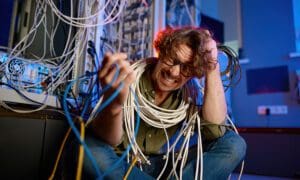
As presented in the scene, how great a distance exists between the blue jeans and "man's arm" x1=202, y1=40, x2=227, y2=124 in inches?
2.8

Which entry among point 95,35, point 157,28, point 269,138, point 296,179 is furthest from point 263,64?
point 95,35

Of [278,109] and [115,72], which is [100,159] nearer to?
[115,72]

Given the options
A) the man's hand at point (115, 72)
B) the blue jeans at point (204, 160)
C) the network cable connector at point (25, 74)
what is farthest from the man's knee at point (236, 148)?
the network cable connector at point (25, 74)

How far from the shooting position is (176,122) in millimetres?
912

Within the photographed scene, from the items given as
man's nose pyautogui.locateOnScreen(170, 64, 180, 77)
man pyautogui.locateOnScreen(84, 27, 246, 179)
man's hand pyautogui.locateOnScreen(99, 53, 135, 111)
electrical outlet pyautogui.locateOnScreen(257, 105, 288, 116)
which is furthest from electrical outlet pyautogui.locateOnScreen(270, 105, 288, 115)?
man's hand pyautogui.locateOnScreen(99, 53, 135, 111)

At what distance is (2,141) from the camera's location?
2.64 feet

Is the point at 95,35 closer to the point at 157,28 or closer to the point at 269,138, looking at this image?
the point at 157,28

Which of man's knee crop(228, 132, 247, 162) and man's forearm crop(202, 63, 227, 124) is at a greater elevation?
man's forearm crop(202, 63, 227, 124)

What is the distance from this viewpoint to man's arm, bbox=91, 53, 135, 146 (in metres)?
0.49

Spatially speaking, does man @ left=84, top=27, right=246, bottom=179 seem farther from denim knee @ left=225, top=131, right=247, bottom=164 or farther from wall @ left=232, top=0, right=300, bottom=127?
wall @ left=232, top=0, right=300, bottom=127

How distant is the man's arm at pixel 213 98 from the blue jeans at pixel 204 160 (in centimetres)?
7

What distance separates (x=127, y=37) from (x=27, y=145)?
109 cm

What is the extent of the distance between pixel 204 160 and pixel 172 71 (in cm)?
31

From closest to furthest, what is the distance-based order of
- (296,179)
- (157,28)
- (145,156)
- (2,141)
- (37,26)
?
(2,141) < (145,156) < (37,26) < (157,28) < (296,179)
